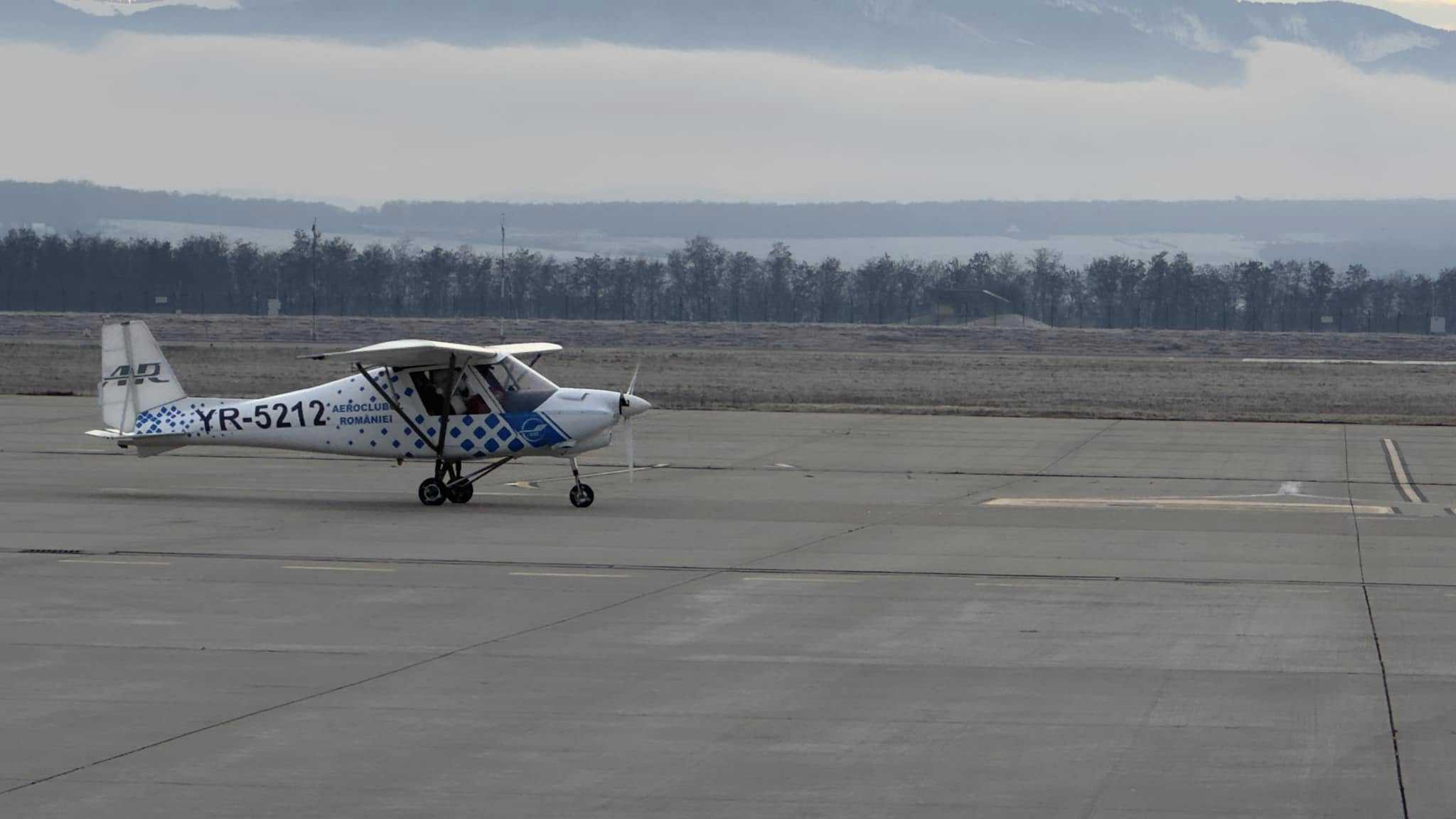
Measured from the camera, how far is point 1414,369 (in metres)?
74.9

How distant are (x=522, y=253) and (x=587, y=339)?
84.9 metres

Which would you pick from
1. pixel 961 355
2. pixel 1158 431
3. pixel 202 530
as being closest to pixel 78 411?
pixel 202 530

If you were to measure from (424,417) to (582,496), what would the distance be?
245 cm

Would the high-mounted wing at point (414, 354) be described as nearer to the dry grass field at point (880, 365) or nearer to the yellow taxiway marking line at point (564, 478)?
the yellow taxiway marking line at point (564, 478)

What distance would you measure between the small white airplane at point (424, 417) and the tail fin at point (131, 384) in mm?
24

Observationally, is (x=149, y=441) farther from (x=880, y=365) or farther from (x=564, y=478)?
(x=880, y=365)

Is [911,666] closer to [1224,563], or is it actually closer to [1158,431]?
[1224,563]

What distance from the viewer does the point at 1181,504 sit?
2419 cm

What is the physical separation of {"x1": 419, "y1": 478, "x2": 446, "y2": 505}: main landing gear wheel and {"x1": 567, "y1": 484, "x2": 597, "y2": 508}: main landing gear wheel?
1.76 metres

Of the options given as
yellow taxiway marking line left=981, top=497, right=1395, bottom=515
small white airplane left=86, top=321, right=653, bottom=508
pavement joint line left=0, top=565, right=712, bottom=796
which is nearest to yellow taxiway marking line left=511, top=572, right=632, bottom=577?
pavement joint line left=0, top=565, right=712, bottom=796

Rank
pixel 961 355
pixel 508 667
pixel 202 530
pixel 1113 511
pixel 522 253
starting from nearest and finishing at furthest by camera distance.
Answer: pixel 508 667, pixel 202 530, pixel 1113 511, pixel 961 355, pixel 522 253

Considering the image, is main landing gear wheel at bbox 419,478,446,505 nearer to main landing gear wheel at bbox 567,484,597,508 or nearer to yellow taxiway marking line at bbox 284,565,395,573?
main landing gear wheel at bbox 567,484,597,508

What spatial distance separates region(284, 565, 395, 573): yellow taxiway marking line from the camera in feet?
56.0

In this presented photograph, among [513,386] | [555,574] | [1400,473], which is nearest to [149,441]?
[513,386]
